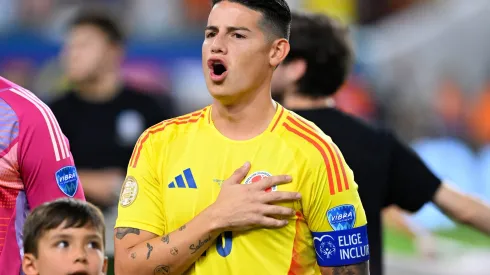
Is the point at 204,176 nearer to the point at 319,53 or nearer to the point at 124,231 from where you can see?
the point at 124,231

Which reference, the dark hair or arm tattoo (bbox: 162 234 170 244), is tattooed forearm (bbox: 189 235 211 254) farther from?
the dark hair

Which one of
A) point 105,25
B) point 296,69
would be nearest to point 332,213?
point 296,69

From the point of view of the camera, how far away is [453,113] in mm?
13320

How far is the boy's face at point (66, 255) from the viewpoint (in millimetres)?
3898

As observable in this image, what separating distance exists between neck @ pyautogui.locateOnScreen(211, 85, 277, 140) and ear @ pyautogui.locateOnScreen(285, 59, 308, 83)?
1.39m

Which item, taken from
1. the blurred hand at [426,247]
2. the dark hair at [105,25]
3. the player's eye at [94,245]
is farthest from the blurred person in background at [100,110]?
the blurred hand at [426,247]

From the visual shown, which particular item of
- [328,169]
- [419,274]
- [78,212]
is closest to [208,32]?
[328,169]

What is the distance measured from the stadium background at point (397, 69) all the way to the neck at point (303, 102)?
6.55m

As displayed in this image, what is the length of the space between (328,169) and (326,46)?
67.4 inches

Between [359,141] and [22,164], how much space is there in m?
1.65

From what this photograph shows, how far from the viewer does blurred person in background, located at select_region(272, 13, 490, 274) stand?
480 centimetres

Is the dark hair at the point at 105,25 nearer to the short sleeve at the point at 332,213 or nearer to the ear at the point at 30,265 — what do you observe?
the ear at the point at 30,265

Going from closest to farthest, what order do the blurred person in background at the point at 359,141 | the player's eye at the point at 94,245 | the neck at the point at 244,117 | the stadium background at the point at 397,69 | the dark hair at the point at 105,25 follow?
the neck at the point at 244,117, the player's eye at the point at 94,245, the blurred person in background at the point at 359,141, the dark hair at the point at 105,25, the stadium background at the point at 397,69

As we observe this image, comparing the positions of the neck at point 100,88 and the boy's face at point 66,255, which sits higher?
the neck at point 100,88
